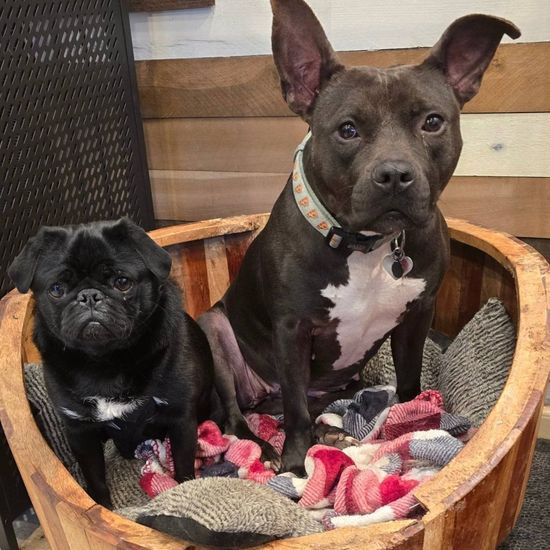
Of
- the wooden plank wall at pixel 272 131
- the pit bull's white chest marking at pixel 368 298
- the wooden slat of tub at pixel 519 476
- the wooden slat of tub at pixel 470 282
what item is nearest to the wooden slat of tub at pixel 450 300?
the wooden slat of tub at pixel 470 282

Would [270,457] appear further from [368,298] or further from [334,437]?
[368,298]

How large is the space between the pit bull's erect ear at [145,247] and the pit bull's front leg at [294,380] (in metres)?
0.29

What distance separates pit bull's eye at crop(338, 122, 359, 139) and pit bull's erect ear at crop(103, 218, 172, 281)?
383mm

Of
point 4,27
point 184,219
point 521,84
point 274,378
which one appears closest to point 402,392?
point 274,378

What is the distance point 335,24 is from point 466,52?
718 mm

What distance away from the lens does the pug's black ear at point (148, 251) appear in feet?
3.74

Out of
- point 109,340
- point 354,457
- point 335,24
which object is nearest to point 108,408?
point 109,340

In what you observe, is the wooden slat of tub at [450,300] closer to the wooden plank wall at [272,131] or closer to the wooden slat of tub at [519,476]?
the wooden plank wall at [272,131]

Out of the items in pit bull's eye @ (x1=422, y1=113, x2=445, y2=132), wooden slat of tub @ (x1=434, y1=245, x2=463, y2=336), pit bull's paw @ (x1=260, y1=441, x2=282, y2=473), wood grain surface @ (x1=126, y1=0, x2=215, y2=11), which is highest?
wood grain surface @ (x1=126, y1=0, x2=215, y2=11)

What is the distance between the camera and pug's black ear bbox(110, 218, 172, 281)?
1140mm

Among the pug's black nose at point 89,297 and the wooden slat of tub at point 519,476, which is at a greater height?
the pug's black nose at point 89,297

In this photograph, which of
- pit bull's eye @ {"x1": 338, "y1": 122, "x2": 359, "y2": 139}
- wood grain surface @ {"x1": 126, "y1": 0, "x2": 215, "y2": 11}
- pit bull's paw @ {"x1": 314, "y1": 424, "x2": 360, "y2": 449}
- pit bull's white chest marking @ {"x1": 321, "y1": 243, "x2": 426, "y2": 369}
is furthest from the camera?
wood grain surface @ {"x1": 126, "y1": 0, "x2": 215, "y2": 11}

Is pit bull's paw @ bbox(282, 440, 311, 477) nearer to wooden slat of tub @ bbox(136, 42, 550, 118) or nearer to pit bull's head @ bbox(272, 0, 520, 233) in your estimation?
pit bull's head @ bbox(272, 0, 520, 233)

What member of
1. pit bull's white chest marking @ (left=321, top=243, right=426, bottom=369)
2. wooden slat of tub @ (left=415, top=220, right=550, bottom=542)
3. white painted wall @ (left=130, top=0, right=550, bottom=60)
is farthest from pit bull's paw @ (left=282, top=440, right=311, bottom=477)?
white painted wall @ (left=130, top=0, right=550, bottom=60)
